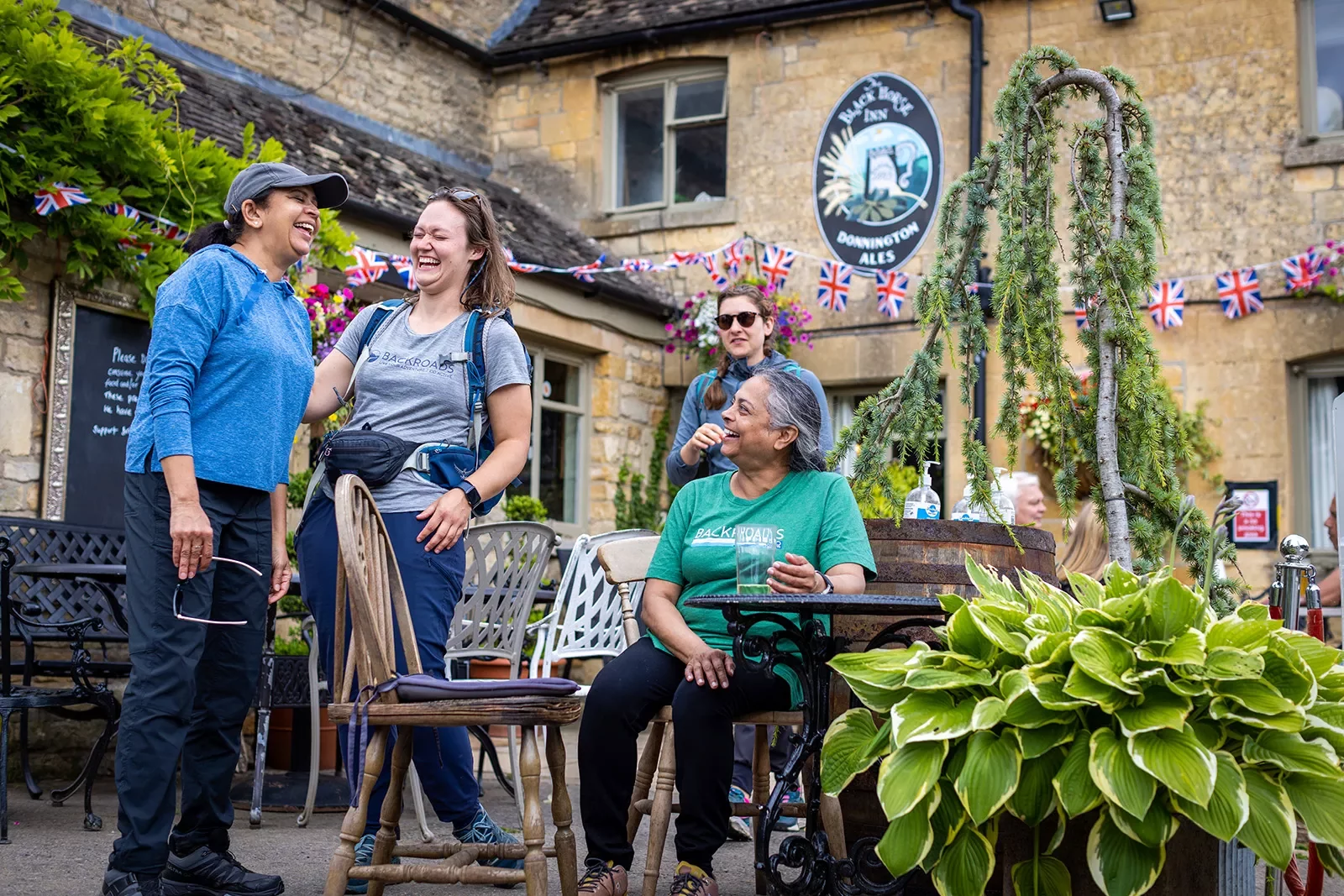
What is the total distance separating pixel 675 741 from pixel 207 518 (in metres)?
1.18

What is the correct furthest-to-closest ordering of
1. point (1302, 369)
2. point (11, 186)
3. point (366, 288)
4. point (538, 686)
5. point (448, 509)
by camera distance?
point (1302, 369)
point (366, 288)
point (11, 186)
point (448, 509)
point (538, 686)

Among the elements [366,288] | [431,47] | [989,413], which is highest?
[431,47]

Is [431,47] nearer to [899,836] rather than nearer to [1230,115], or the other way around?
[1230,115]

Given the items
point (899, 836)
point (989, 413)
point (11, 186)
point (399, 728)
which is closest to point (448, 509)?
point (399, 728)

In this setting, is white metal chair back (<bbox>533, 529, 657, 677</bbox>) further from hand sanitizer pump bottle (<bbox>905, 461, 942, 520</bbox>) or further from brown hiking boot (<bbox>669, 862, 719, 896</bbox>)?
brown hiking boot (<bbox>669, 862, 719, 896</bbox>)

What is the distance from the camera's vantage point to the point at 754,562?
3.16m

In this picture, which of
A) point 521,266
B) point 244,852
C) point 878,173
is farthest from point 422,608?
point 878,173

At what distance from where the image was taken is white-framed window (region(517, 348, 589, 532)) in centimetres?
1076

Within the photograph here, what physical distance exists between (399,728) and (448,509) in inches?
21.4

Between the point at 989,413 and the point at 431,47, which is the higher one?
the point at 431,47

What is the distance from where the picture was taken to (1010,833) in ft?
8.34

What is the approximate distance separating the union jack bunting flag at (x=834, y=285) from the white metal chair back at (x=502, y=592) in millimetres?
5740

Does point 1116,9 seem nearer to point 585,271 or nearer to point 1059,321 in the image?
point 585,271

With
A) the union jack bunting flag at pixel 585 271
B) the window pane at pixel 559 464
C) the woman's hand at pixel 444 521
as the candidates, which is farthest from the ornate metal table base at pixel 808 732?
the window pane at pixel 559 464
